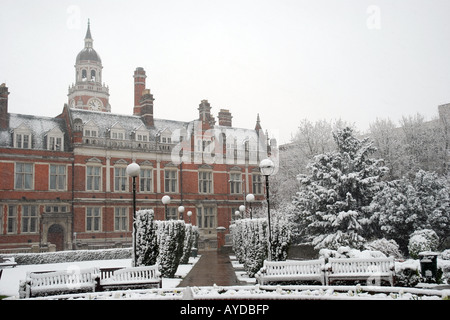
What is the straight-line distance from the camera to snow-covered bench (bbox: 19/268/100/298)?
338 inches

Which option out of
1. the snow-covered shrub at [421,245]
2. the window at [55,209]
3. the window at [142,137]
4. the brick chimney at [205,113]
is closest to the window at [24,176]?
the window at [55,209]

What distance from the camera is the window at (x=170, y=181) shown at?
1178 inches

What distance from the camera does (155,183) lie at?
29516 millimetres

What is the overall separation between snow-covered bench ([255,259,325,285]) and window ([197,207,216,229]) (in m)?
20.3

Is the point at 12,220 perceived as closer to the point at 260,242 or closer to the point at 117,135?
the point at 117,135

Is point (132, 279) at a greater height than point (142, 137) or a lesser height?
lesser

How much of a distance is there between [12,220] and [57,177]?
11.9 ft

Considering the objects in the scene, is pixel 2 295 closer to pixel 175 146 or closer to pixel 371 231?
pixel 371 231

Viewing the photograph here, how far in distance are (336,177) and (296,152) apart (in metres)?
6.82

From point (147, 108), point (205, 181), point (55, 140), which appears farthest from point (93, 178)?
point (205, 181)

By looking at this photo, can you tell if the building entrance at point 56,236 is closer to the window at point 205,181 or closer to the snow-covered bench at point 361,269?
the window at point 205,181

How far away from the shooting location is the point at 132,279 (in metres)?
9.55

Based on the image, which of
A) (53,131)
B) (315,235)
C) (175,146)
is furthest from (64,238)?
(315,235)

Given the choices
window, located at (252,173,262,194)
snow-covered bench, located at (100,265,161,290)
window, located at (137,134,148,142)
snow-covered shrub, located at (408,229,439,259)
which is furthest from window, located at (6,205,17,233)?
snow-covered shrub, located at (408,229,439,259)
